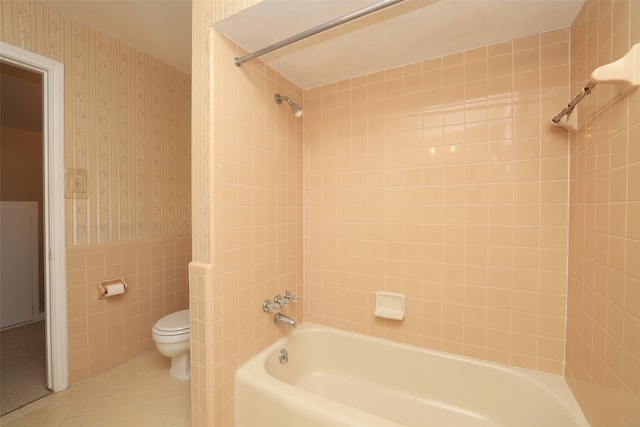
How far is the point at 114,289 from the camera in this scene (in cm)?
185

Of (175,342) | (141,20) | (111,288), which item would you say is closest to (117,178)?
(111,288)

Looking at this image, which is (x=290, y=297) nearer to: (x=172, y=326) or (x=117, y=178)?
(x=172, y=326)

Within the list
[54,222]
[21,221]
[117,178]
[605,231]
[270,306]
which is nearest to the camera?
[605,231]

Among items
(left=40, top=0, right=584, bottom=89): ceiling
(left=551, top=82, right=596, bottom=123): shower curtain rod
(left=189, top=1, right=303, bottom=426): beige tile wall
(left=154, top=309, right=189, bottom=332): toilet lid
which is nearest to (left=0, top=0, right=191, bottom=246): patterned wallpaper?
(left=40, top=0, right=584, bottom=89): ceiling

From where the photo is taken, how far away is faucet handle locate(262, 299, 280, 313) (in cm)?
148

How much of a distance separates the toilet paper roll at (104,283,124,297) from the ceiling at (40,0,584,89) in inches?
72.1

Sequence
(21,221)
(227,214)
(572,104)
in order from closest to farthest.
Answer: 1. (572,104)
2. (227,214)
3. (21,221)

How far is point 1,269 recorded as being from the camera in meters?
2.60

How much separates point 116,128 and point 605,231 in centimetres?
281

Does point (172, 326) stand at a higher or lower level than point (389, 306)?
lower

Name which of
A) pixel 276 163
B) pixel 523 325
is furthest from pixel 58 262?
pixel 523 325

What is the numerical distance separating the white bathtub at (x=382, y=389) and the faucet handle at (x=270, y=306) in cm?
22

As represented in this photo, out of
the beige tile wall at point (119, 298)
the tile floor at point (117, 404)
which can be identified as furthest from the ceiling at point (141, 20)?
the tile floor at point (117, 404)

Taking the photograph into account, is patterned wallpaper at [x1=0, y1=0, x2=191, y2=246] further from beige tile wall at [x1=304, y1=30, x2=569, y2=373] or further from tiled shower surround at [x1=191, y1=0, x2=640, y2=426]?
beige tile wall at [x1=304, y1=30, x2=569, y2=373]
